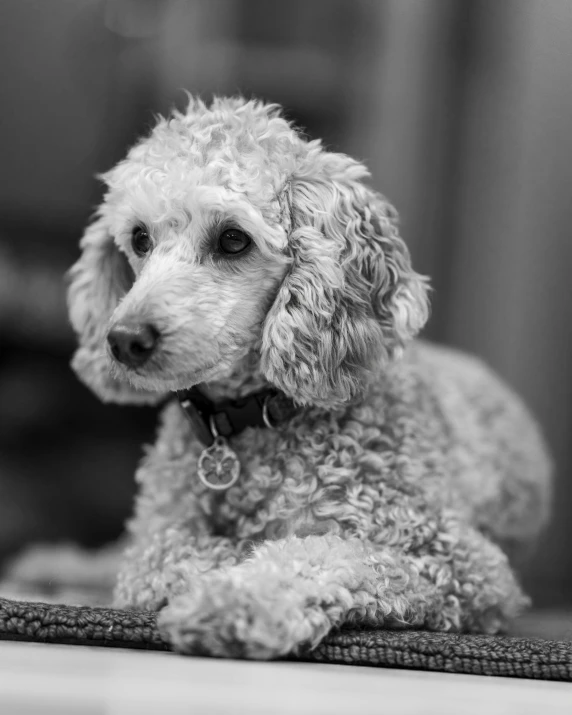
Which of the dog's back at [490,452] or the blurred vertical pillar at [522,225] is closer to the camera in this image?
the dog's back at [490,452]

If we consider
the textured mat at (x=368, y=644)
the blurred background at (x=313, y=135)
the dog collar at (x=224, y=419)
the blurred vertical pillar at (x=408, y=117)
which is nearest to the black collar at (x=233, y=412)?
the dog collar at (x=224, y=419)

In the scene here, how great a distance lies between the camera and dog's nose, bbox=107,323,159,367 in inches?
53.9

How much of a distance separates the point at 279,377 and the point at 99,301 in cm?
49

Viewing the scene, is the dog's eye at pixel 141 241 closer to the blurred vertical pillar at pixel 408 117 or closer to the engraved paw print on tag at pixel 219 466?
the engraved paw print on tag at pixel 219 466

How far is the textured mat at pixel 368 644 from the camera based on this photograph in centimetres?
127

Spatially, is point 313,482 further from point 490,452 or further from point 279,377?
point 490,452

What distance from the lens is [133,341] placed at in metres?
1.37

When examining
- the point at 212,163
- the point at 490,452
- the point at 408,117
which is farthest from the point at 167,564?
the point at 408,117

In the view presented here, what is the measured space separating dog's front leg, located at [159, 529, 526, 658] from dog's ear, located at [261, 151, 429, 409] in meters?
0.27

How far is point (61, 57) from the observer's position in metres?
3.55

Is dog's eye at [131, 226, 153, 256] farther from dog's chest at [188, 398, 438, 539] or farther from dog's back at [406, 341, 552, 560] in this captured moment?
dog's back at [406, 341, 552, 560]

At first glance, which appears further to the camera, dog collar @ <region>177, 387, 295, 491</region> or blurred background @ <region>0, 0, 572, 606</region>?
blurred background @ <region>0, 0, 572, 606</region>

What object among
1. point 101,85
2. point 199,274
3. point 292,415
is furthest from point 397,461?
point 101,85

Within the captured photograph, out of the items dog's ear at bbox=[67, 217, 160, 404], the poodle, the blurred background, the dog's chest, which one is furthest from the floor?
the blurred background
